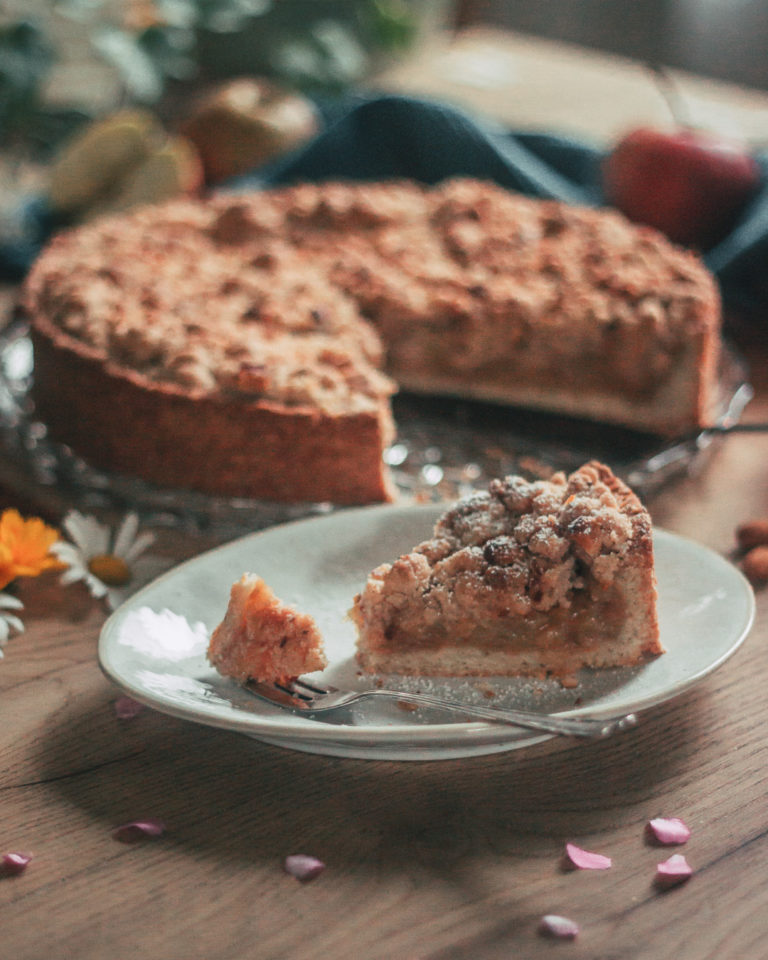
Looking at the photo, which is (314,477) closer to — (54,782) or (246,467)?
(246,467)

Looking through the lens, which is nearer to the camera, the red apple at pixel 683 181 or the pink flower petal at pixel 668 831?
the pink flower petal at pixel 668 831

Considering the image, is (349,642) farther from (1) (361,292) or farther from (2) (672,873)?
(1) (361,292)

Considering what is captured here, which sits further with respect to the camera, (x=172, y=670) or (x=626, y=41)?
(x=626, y=41)

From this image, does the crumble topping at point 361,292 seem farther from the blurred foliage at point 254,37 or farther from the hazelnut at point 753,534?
the blurred foliage at point 254,37

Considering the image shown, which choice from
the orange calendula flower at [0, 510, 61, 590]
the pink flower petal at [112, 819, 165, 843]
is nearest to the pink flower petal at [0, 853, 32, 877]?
the pink flower petal at [112, 819, 165, 843]

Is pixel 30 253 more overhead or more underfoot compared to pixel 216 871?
more underfoot

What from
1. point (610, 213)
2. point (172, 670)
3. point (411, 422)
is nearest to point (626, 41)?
point (610, 213)

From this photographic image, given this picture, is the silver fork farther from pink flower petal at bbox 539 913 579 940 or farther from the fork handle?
pink flower petal at bbox 539 913 579 940

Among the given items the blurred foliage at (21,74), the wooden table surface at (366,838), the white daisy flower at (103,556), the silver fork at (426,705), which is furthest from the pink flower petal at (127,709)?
the blurred foliage at (21,74)
